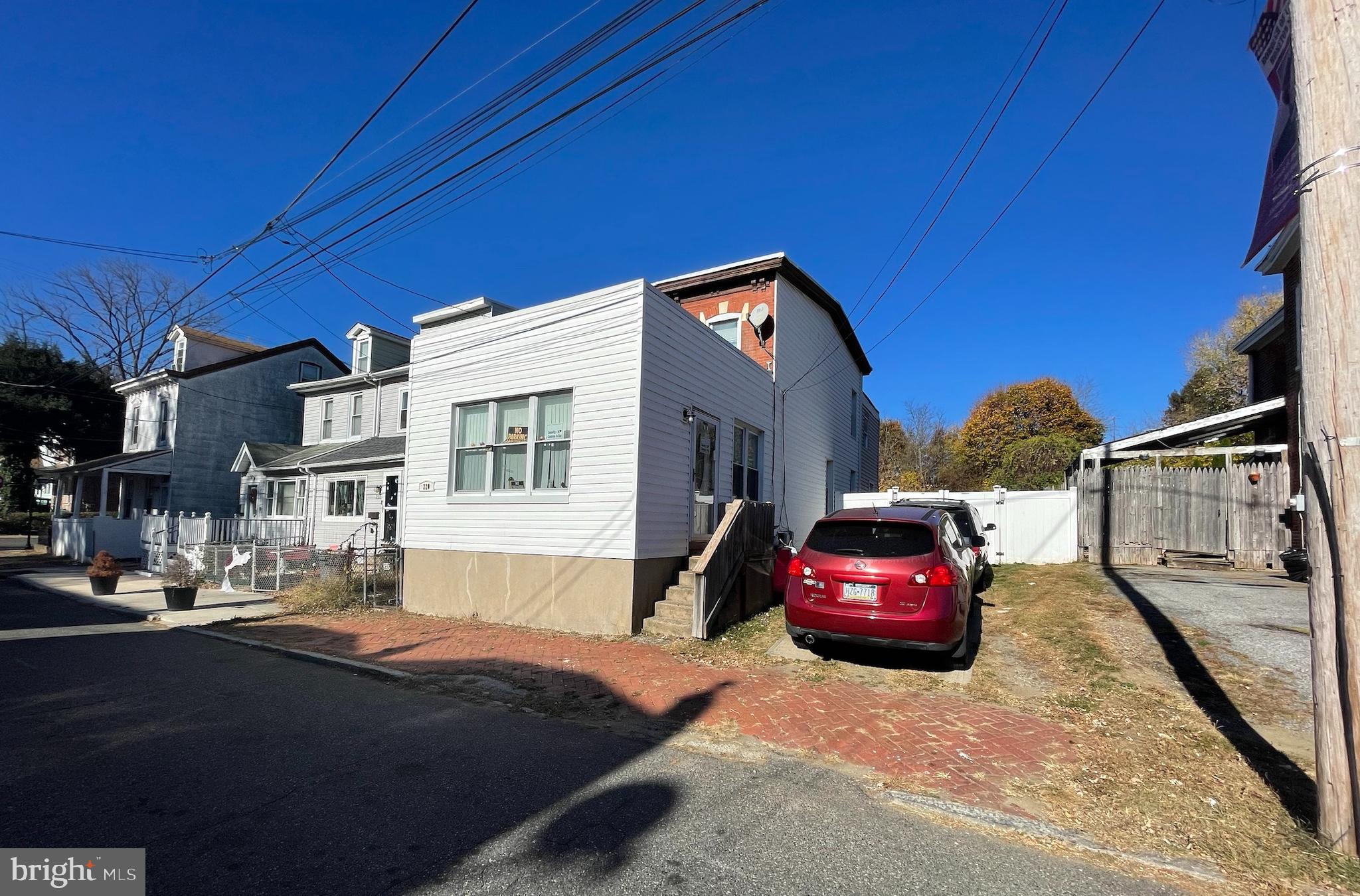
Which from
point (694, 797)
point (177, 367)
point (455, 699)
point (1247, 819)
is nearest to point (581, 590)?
point (455, 699)

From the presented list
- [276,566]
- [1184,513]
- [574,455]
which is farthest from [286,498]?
[1184,513]

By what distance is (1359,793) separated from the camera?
329cm

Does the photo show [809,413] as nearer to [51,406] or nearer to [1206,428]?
[1206,428]

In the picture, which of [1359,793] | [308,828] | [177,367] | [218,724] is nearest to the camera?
[1359,793]

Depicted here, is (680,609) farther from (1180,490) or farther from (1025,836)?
(1180,490)

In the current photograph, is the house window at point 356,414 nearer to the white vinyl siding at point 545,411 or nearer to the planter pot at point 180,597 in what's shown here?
the planter pot at point 180,597

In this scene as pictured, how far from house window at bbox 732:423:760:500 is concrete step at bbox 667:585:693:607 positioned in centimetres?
311

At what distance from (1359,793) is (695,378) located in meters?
8.65

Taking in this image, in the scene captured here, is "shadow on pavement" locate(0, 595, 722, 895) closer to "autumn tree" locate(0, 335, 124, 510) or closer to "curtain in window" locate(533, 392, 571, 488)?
"curtain in window" locate(533, 392, 571, 488)

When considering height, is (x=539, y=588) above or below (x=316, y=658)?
above

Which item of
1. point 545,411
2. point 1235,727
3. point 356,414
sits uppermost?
point 356,414

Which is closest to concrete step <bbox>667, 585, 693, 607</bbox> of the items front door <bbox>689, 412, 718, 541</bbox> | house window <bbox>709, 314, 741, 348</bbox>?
front door <bbox>689, 412, 718, 541</bbox>

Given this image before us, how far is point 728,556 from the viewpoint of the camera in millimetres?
9609

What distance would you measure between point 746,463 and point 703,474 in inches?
75.4
